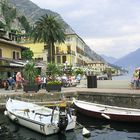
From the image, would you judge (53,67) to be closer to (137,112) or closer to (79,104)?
(79,104)

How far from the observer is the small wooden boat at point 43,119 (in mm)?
24016

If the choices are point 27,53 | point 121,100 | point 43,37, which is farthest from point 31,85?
point 27,53

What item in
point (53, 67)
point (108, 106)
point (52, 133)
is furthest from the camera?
point (53, 67)

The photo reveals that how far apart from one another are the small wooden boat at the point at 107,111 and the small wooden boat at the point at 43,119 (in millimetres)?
3728

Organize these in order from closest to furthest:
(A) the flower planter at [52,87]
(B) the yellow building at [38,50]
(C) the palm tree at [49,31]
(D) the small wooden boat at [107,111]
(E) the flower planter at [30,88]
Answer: (D) the small wooden boat at [107,111]
(E) the flower planter at [30,88]
(A) the flower planter at [52,87]
(C) the palm tree at [49,31]
(B) the yellow building at [38,50]

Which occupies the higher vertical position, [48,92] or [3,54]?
[3,54]

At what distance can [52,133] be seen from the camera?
79.2 ft

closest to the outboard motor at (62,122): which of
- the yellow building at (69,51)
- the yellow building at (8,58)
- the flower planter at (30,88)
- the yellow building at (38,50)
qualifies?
the flower planter at (30,88)

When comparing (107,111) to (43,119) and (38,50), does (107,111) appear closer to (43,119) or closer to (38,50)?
(43,119)

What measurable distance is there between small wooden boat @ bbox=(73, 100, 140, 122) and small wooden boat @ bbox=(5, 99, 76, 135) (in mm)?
3728

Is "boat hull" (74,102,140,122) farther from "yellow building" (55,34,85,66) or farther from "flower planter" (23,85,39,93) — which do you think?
"yellow building" (55,34,85,66)

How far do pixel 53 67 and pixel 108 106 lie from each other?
1935cm

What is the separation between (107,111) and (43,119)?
5917 millimetres

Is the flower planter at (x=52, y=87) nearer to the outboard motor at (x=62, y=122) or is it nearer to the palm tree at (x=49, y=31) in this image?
the outboard motor at (x=62, y=122)
